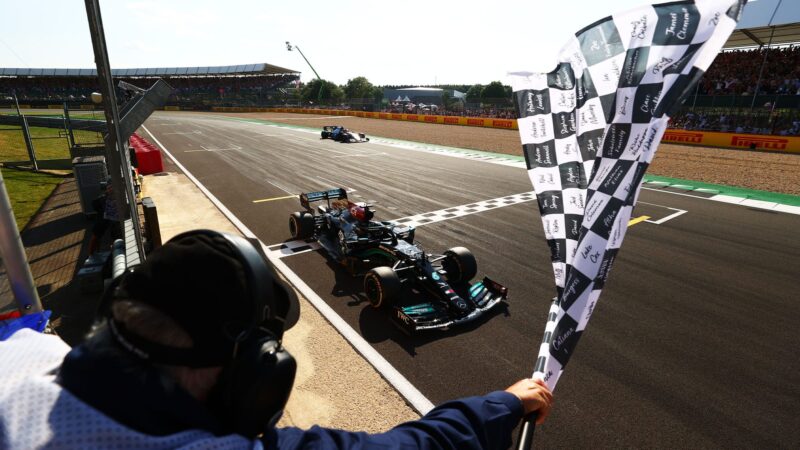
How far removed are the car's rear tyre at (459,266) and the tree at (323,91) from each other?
8139cm

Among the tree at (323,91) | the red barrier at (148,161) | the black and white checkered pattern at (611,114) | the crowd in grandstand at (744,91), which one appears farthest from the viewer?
the tree at (323,91)

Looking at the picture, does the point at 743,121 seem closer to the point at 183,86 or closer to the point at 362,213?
the point at 362,213

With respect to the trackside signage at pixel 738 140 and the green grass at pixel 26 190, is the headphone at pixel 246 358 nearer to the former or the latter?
the green grass at pixel 26 190

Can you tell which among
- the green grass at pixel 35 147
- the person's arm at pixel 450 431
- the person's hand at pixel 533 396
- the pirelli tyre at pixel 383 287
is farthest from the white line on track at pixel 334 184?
the person's arm at pixel 450 431

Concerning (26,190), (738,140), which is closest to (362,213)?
(26,190)

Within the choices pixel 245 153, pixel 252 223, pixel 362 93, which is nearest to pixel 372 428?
pixel 252 223

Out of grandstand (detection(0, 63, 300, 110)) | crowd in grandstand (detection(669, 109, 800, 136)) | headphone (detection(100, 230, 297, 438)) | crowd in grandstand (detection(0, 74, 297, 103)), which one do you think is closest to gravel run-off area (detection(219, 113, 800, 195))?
crowd in grandstand (detection(669, 109, 800, 136))

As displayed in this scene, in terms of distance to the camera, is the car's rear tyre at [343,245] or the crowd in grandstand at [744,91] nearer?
the car's rear tyre at [343,245]

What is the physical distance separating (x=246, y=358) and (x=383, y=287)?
4215 mm

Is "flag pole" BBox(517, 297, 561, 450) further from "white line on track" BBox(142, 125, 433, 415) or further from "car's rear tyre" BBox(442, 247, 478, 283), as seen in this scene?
"car's rear tyre" BBox(442, 247, 478, 283)

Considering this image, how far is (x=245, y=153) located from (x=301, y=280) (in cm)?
1593

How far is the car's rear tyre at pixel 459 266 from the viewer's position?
609cm

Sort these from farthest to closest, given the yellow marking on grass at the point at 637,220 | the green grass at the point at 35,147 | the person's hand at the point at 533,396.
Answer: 1. the green grass at the point at 35,147
2. the yellow marking on grass at the point at 637,220
3. the person's hand at the point at 533,396

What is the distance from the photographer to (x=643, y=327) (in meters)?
5.31
